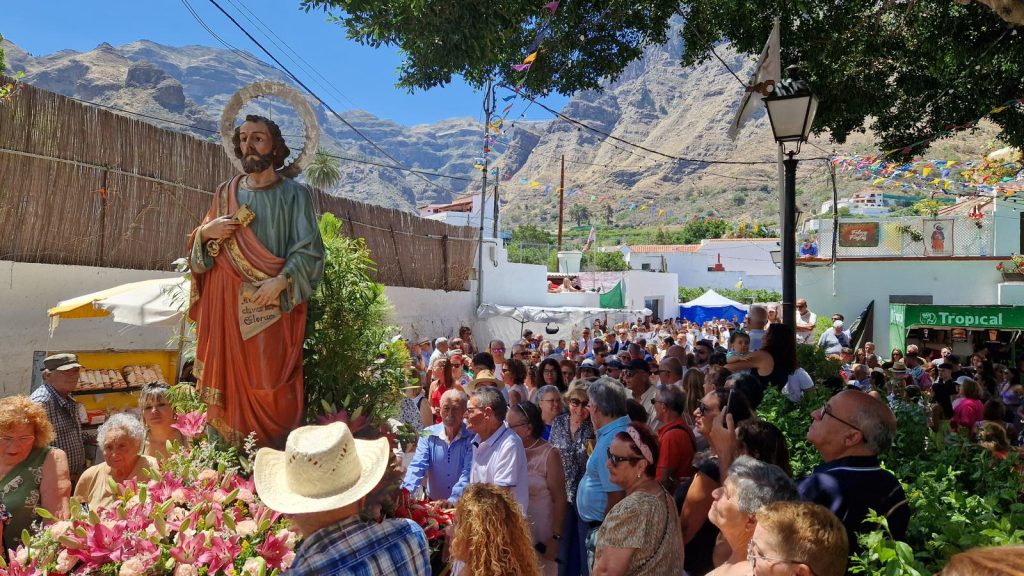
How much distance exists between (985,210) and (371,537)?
79.3 ft

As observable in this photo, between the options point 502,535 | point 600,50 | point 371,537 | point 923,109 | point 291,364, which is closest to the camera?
point 371,537

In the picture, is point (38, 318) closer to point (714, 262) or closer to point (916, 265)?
point (916, 265)

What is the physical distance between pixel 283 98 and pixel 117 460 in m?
2.34

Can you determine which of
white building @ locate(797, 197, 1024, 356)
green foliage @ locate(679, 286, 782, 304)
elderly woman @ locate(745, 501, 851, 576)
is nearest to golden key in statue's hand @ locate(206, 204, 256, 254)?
elderly woman @ locate(745, 501, 851, 576)

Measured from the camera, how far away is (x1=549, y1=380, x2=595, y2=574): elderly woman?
5.05m

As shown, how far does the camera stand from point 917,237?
21.6 metres

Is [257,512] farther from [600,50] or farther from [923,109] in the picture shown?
[923,109]

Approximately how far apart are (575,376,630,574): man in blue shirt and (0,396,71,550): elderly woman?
285 cm

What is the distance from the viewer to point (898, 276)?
71.5 feet

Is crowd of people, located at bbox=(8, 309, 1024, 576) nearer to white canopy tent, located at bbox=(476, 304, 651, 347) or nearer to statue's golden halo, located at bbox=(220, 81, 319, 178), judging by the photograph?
statue's golden halo, located at bbox=(220, 81, 319, 178)

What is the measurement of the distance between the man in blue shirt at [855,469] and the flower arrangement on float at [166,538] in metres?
2.42

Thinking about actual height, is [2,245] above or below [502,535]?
above

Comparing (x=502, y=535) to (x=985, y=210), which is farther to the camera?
(x=985, y=210)

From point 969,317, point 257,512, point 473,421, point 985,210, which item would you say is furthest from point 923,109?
point 985,210
